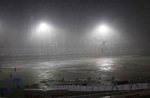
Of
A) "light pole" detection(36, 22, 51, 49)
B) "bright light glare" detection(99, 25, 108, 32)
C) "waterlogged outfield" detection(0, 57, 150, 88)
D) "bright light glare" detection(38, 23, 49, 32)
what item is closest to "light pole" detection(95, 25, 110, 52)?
"bright light glare" detection(99, 25, 108, 32)

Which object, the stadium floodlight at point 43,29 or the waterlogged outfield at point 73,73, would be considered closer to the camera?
the waterlogged outfield at point 73,73

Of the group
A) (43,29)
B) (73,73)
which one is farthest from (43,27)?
(73,73)

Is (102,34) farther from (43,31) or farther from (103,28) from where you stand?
(43,31)

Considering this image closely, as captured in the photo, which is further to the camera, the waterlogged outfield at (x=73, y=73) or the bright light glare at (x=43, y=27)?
the bright light glare at (x=43, y=27)

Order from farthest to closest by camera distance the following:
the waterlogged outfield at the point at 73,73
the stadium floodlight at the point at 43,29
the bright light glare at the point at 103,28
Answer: the bright light glare at the point at 103,28 < the stadium floodlight at the point at 43,29 < the waterlogged outfield at the point at 73,73

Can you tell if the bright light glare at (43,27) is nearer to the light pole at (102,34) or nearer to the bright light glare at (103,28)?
the light pole at (102,34)

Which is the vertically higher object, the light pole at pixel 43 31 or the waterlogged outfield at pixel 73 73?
the light pole at pixel 43 31

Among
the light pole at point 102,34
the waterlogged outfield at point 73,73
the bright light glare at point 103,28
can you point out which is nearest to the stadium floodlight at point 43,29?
the light pole at point 102,34

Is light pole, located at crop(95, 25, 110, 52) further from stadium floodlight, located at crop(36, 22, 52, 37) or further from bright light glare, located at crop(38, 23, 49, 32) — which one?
bright light glare, located at crop(38, 23, 49, 32)

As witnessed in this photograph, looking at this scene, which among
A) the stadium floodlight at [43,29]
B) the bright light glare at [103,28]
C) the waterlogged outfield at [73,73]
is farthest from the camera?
the bright light glare at [103,28]

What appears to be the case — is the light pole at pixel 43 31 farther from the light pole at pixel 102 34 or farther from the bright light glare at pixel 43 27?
the light pole at pixel 102 34

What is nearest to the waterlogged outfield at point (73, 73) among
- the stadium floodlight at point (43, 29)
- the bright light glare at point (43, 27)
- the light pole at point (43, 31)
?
the light pole at point (43, 31)

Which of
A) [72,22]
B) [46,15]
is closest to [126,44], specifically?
[72,22]

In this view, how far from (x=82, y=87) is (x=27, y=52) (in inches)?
874
